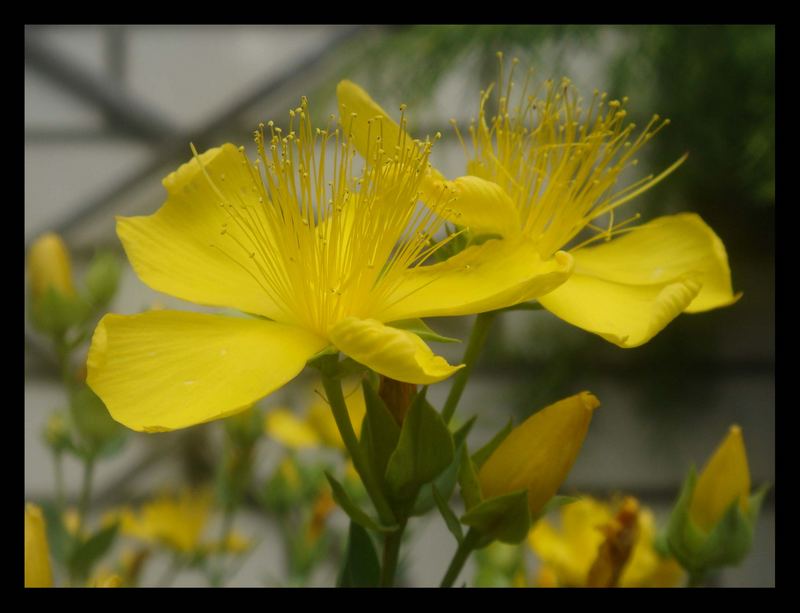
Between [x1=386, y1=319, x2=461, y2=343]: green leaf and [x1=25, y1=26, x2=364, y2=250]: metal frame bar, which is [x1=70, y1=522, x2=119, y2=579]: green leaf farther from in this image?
[x1=25, y1=26, x2=364, y2=250]: metal frame bar

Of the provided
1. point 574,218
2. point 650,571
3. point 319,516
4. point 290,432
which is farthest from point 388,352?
point 290,432

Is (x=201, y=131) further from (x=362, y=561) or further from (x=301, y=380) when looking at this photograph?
(x=362, y=561)

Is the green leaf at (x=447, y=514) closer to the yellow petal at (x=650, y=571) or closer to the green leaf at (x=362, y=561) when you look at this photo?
the green leaf at (x=362, y=561)

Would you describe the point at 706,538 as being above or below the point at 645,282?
below

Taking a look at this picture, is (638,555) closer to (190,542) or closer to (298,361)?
(298,361)

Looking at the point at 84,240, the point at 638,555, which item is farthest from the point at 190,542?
the point at 84,240

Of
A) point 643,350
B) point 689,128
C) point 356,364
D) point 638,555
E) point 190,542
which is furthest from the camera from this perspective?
point 643,350

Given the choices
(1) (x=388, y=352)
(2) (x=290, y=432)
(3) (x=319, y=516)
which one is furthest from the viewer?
(2) (x=290, y=432)
